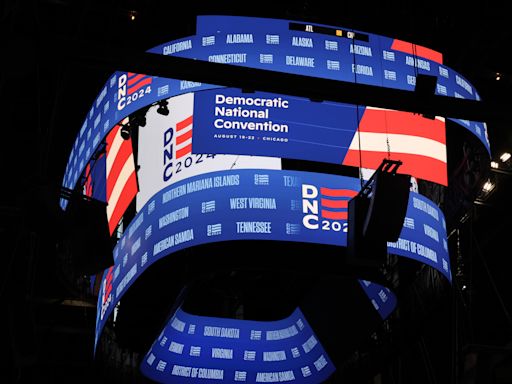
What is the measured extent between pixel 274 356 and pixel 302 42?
14.9 feet

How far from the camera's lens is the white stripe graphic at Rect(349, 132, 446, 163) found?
8.46m

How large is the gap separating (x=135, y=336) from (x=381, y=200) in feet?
16.6

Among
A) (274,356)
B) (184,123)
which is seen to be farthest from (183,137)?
(274,356)

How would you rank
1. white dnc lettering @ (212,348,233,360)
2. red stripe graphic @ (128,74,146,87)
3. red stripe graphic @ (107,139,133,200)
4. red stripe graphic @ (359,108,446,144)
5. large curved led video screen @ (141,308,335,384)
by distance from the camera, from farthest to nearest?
white dnc lettering @ (212,348,233,360)
large curved led video screen @ (141,308,335,384)
red stripe graphic @ (107,139,133,200)
red stripe graphic @ (359,108,446,144)
red stripe graphic @ (128,74,146,87)

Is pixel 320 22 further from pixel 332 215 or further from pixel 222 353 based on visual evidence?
pixel 222 353

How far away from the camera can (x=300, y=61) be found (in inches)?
319

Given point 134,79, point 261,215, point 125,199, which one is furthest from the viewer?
point 125,199

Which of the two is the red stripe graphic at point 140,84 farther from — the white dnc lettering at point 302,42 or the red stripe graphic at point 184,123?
the white dnc lettering at point 302,42

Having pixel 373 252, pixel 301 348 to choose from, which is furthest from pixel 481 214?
pixel 373 252

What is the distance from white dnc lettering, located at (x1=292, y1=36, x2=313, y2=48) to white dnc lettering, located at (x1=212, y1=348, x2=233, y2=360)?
444cm

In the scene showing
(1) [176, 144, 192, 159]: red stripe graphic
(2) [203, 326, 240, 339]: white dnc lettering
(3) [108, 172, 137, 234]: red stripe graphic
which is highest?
(1) [176, 144, 192, 159]: red stripe graphic

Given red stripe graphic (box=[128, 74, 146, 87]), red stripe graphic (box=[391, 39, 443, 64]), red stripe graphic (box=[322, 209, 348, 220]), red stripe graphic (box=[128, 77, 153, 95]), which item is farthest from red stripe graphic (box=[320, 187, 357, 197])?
red stripe graphic (box=[128, 74, 146, 87])

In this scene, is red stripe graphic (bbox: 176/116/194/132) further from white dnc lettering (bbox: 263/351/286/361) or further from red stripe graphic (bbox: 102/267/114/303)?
white dnc lettering (bbox: 263/351/286/361)

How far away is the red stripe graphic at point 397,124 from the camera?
28.2 ft
